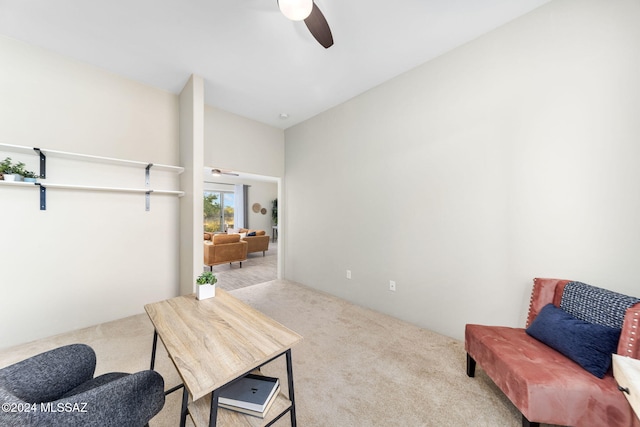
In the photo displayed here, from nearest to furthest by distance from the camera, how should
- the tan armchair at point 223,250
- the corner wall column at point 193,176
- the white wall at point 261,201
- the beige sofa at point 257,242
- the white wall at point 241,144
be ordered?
the corner wall column at point 193,176, the white wall at point 241,144, the tan armchair at point 223,250, the beige sofa at point 257,242, the white wall at point 261,201

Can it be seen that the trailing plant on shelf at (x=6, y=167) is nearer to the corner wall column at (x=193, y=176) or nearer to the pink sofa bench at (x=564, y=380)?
the corner wall column at (x=193, y=176)

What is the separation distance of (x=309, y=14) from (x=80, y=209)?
286cm

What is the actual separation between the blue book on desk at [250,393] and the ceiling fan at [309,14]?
2.08m

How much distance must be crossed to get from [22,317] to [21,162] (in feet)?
4.66

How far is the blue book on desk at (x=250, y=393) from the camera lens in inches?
42.1

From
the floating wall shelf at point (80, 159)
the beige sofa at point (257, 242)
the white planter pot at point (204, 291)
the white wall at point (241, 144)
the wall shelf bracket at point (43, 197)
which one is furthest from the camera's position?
the beige sofa at point (257, 242)

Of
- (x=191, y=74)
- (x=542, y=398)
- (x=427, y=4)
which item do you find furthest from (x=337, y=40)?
(x=542, y=398)

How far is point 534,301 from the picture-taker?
5.48 ft

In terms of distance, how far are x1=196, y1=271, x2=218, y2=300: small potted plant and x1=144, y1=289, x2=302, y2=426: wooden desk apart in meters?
0.15

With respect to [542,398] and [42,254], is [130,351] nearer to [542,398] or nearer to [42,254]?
[42,254]

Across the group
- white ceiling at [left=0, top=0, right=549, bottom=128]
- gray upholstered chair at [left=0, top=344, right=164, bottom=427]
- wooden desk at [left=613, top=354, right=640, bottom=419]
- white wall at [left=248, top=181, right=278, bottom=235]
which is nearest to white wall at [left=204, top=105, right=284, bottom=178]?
white ceiling at [left=0, top=0, right=549, bottom=128]

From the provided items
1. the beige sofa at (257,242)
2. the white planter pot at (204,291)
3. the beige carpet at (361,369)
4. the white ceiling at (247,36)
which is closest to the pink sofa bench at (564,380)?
the beige carpet at (361,369)

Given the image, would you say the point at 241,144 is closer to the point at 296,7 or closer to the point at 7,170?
the point at 7,170

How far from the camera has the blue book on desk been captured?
3.51 feet
